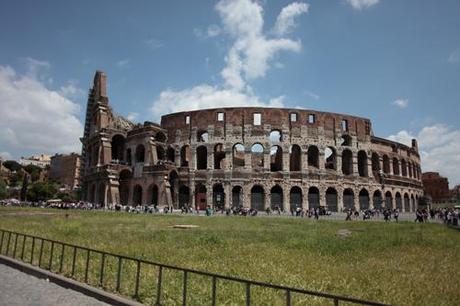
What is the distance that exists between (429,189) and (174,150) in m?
76.8

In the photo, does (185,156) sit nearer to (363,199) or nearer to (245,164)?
(245,164)

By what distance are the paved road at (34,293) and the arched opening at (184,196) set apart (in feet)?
109

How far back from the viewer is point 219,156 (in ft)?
156

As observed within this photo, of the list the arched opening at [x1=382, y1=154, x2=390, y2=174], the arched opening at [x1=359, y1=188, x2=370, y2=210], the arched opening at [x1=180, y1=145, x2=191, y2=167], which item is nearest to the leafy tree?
the arched opening at [x1=180, y1=145, x2=191, y2=167]

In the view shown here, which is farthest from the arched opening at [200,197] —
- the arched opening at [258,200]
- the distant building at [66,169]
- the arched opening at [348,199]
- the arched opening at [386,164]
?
the distant building at [66,169]

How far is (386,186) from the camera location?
148 ft

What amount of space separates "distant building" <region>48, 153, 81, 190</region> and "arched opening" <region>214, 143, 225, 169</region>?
7396cm

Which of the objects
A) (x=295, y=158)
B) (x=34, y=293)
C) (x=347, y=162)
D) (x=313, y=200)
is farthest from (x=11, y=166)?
(x=34, y=293)

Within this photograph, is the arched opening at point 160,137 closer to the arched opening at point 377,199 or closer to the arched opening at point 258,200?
the arched opening at point 258,200

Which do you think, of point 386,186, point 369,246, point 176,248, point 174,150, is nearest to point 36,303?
point 176,248

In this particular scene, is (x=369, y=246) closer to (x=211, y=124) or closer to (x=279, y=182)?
(x=279, y=182)

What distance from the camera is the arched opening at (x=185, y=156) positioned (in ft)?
144

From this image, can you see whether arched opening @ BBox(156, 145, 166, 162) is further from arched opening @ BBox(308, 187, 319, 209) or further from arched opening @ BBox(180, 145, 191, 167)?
arched opening @ BBox(308, 187, 319, 209)

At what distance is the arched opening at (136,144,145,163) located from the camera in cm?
4406
